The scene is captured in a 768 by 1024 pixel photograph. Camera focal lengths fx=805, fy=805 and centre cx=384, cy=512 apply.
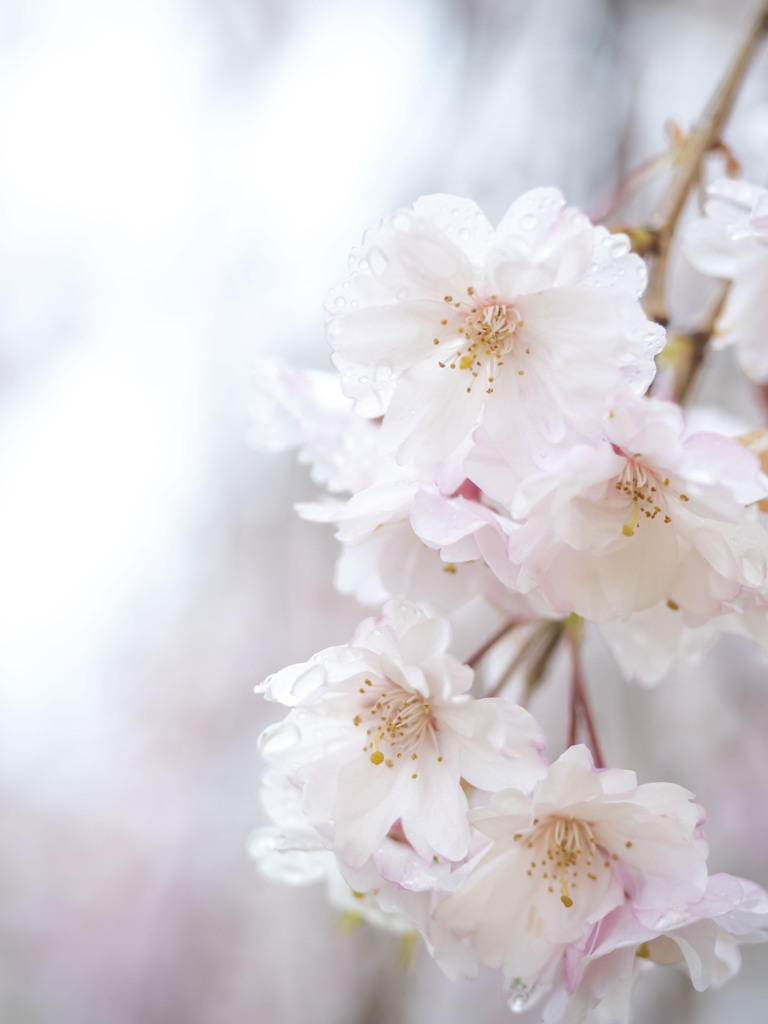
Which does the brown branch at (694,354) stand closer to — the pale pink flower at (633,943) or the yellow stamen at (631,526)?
the yellow stamen at (631,526)

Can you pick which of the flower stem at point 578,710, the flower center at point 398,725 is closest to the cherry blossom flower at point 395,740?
the flower center at point 398,725

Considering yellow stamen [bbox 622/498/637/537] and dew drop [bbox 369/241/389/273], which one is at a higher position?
dew drop [bbox 369/241/389/273]

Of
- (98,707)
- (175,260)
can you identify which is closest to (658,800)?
(175,260)

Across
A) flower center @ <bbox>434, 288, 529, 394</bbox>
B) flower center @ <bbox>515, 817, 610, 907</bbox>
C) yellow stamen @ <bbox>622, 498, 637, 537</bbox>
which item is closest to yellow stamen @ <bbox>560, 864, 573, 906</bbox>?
flower center @ <bbox>515, 817, 610, 907</bbox>

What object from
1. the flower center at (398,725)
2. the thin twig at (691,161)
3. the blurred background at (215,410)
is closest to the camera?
the flower center at (398,725)

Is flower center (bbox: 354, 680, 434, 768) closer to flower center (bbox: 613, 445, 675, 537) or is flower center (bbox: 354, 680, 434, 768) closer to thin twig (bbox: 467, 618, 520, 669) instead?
thin twig (bbox: 467, 618, 520, 669)

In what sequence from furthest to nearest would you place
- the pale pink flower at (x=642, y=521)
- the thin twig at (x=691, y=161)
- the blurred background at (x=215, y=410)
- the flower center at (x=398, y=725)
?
the blurred background at (x=215, y=410) < the thin twig at (x=691, y=161) < the flower center at (x=398, y=725) < the pale pink flower at (x=642, y=521)

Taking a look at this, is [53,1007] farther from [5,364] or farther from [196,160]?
[196,160]

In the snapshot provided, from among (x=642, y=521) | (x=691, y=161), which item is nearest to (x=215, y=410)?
(x=691, y=161)
